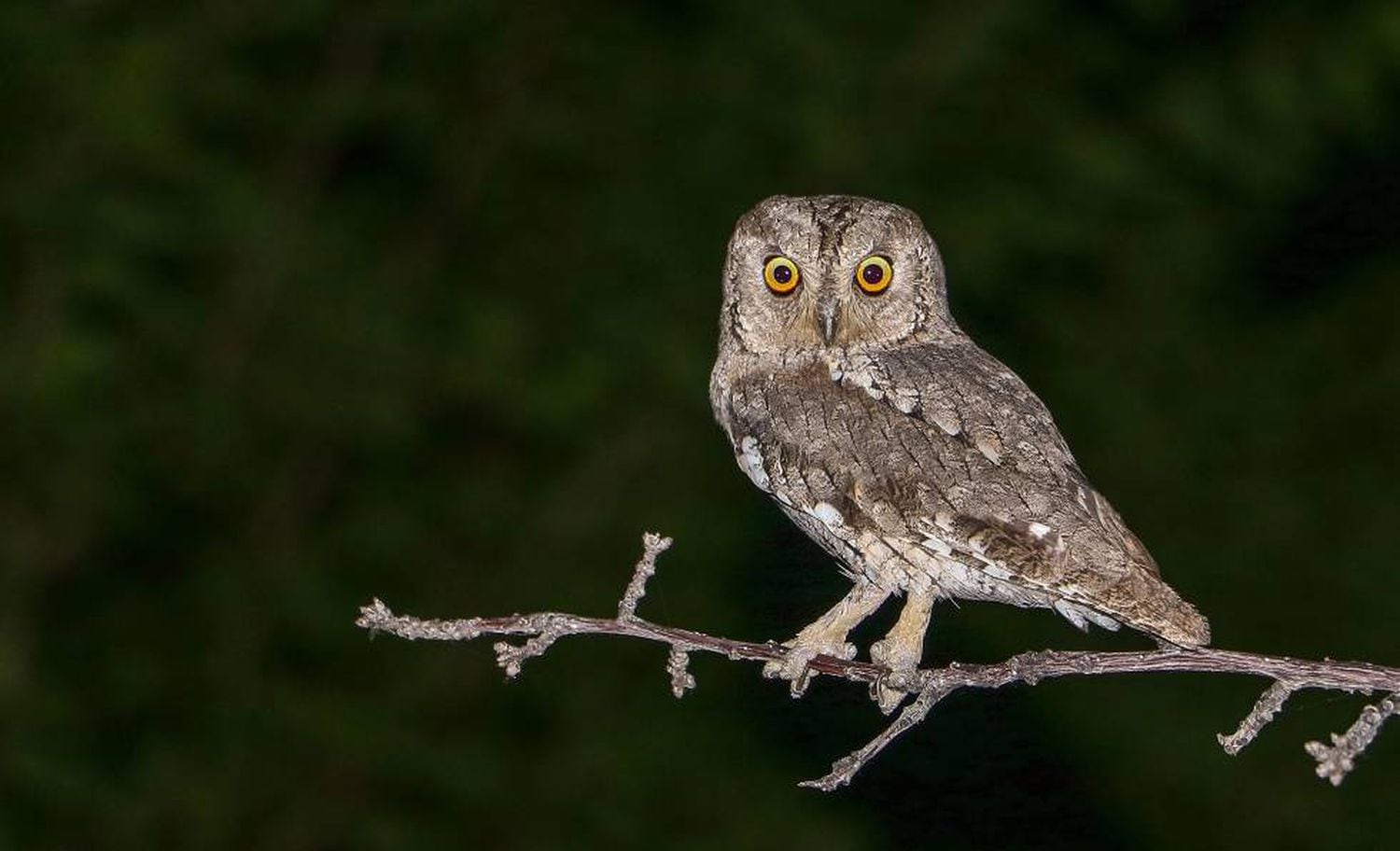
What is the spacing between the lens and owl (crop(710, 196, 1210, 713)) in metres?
1.95

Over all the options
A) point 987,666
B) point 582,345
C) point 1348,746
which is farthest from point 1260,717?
point 582,345

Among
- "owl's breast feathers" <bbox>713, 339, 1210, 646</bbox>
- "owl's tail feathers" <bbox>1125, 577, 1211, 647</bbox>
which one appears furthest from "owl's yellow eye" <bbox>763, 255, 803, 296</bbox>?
"owl's tail feathers" <bbox>1125, 577, 1211, 647</bbox>

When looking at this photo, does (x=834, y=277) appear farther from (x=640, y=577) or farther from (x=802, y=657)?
(x=640, y=577)

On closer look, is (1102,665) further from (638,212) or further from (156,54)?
(156,54)

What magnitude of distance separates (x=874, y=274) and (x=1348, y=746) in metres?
0.99

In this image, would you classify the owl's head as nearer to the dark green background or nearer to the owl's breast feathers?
the owl's breast feathers

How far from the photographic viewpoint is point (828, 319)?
7.93ft

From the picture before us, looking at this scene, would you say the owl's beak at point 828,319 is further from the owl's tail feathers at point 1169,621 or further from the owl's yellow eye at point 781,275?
the owl's tail feathers at point 1169,621

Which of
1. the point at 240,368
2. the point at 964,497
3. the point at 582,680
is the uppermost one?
the point at 240,368

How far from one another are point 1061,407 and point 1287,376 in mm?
1167

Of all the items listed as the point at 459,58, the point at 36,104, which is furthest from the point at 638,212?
the point at 36,104

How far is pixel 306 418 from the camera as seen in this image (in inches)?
188

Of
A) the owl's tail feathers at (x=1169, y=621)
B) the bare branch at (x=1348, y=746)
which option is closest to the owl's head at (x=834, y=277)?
the owl's tail feathers at (x=1169, y=621)

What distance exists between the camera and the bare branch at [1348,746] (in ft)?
5.41
